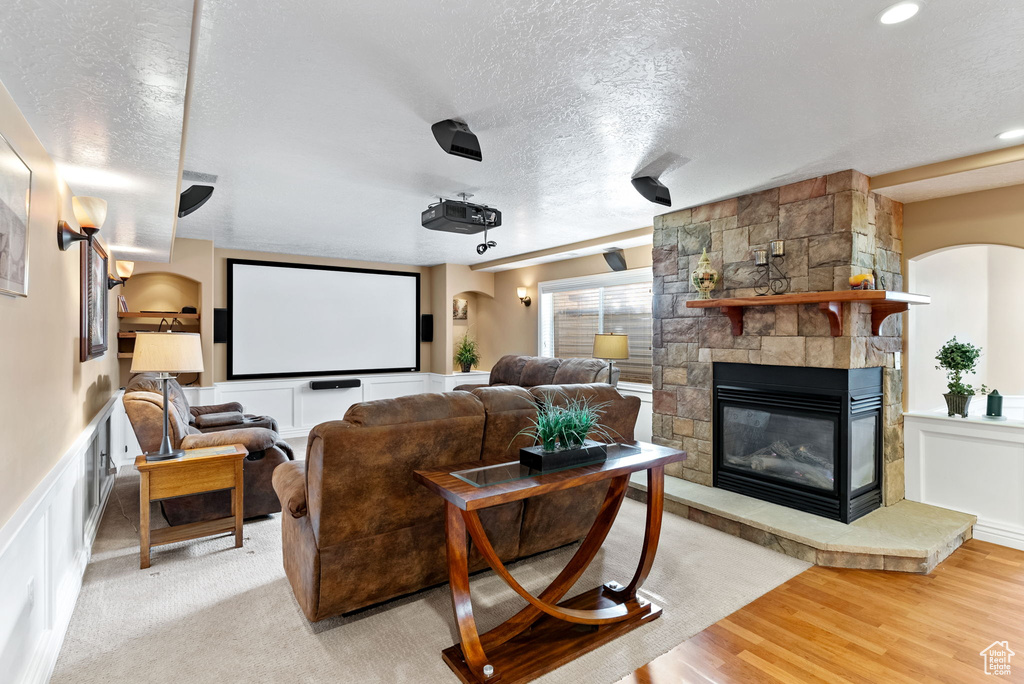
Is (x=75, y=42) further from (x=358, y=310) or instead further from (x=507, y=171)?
(x=358, y=310)

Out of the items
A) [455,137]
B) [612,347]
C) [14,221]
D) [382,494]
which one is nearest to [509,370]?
[612,347]

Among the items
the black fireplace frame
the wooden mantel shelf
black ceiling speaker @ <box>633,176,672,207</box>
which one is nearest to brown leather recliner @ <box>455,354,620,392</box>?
the black fireplace frame

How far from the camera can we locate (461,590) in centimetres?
205

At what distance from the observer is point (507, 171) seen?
3.51 m

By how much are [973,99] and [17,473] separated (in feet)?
14.1

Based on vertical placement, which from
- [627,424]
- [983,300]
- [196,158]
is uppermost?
[196,158]

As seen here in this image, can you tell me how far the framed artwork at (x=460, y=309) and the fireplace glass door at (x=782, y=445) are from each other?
17.6 ft

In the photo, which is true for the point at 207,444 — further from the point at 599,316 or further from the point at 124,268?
the point at 599,316

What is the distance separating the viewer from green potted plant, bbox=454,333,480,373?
27.3 feet

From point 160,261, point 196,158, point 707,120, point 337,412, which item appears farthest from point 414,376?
point 707,120

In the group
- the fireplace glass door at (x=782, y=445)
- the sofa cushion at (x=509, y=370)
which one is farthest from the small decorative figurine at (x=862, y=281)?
the sofa cushion at (x=509, y=370)

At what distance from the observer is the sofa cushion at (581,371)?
5.55 meters

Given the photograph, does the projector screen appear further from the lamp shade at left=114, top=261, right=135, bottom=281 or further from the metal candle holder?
the metal candle holder

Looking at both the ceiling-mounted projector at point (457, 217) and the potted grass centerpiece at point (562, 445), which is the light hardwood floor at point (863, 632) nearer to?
the potted grass centerpiece at point (562, 445)
